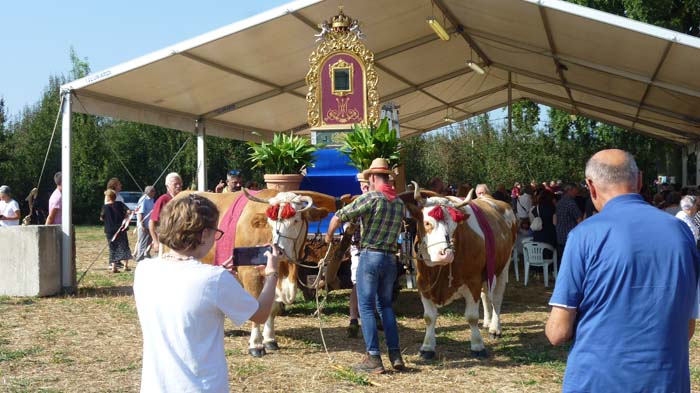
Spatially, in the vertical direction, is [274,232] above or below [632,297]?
above

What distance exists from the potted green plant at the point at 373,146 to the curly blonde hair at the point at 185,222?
205 inches

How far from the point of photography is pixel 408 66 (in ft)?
55.2

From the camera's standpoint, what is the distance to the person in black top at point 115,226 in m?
14.6

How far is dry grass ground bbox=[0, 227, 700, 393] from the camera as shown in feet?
20.9

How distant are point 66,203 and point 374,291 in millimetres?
6646

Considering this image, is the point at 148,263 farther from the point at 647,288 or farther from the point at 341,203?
the point at 341,203

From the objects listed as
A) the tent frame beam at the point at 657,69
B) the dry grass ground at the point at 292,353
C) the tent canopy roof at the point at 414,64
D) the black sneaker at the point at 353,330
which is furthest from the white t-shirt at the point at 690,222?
the black sneaker at the point at 353,330

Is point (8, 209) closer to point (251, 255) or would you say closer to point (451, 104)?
point (251, 255)

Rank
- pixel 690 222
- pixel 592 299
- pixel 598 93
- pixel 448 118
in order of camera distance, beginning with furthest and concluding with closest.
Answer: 1. pixel 448 118
2. pixel 598 93
3. pixel 690 222
4. pixel 592 299

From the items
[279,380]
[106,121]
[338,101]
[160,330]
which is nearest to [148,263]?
[160,330]

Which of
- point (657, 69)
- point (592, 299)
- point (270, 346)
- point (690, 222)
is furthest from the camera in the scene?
point (657, 69)

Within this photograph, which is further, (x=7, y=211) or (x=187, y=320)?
(x=7, y=211)

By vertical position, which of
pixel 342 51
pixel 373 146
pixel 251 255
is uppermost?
pixel 342 51

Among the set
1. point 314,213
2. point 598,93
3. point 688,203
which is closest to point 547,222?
point 688,203
